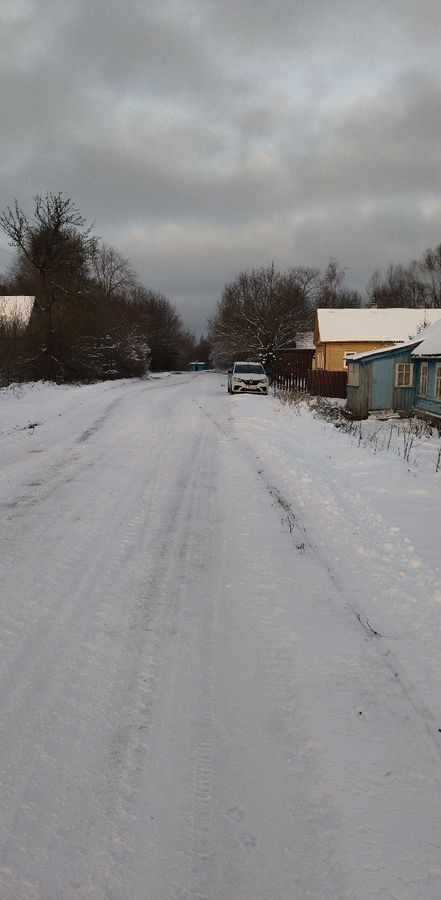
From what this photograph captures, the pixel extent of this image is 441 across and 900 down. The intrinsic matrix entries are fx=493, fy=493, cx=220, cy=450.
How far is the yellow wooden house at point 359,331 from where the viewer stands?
3959cm

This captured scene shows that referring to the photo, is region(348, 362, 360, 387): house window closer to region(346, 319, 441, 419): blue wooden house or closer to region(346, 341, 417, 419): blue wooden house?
region(346, 319, 441, 419): blue wooden house

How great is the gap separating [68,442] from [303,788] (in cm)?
933

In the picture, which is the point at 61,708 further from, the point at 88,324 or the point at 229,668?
the point at 88,324

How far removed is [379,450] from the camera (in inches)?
421

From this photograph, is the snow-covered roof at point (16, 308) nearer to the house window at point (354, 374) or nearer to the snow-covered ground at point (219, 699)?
the house window at point (354, 374)

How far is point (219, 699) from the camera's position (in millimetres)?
2816

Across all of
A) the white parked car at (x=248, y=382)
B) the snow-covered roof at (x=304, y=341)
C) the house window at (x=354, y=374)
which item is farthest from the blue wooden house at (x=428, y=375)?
the snow-covered roof at (x=304, y=341)

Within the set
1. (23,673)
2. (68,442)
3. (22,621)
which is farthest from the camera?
(68,442)

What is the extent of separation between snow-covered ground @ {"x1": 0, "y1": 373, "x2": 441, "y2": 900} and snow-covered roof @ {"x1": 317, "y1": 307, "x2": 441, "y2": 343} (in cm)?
3552

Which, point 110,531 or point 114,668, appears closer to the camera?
point 114,668

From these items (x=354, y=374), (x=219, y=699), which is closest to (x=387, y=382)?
(x=354, y=374)

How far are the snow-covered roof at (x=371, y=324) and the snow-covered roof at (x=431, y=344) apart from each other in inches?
682

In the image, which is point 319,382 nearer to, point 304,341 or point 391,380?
point 391,380

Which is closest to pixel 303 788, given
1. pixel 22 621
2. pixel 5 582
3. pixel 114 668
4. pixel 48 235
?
pixel 114 668
